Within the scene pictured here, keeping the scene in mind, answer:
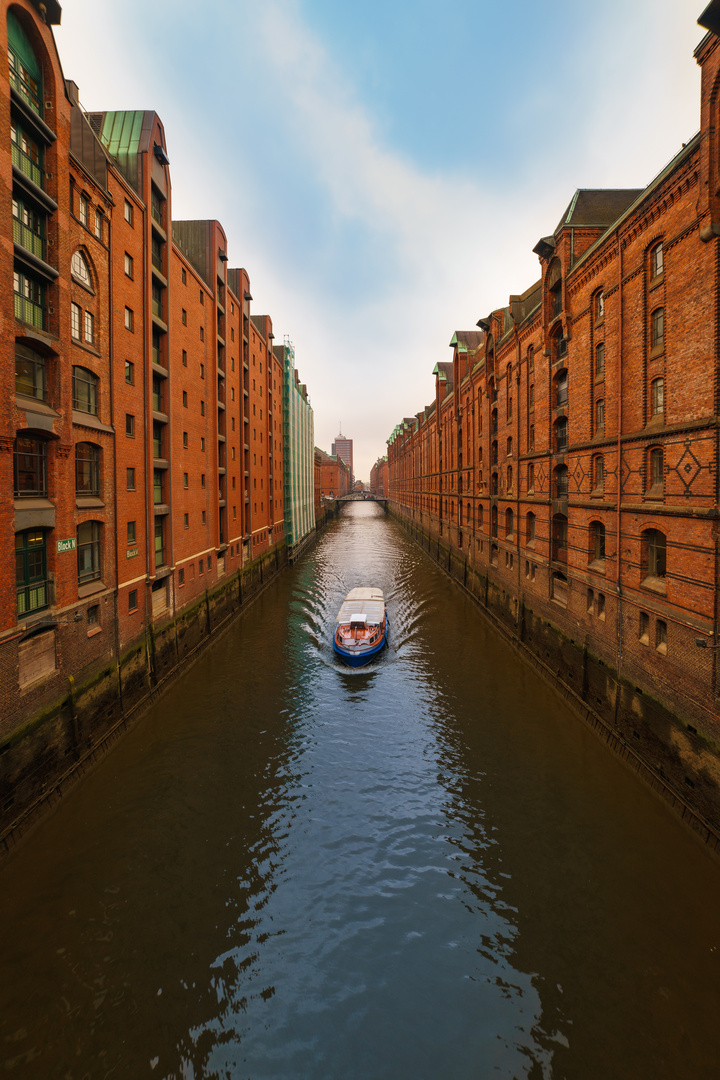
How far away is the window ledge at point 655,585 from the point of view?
13310 mm

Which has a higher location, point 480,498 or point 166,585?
point 480,498

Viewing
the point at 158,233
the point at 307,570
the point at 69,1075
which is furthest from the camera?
the point at 307,570

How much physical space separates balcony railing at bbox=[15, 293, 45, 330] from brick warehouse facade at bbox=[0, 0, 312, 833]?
48 mm

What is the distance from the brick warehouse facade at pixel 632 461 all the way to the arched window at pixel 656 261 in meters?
0.05

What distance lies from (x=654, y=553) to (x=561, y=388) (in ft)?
34.3

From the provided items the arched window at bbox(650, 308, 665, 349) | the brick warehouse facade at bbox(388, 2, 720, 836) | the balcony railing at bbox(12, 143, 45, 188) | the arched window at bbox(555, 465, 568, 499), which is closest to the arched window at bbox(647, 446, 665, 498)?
the brick warehouse facade at bbox(388, 2, 720, 836)

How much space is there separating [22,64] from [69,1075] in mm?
21122

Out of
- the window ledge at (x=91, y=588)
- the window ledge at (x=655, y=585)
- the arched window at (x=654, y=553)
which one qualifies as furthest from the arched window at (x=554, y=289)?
the window ledge at (x=91, y=588)

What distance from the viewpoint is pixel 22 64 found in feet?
40.7

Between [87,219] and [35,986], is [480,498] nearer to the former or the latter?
[87,219]

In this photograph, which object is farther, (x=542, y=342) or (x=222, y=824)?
(x=542, y=342)

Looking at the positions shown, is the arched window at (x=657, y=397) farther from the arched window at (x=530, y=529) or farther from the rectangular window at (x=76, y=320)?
the rectangular window at (x=76, y=320)

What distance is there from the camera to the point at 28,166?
495 inches

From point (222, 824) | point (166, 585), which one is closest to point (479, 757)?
point (222, 824)
